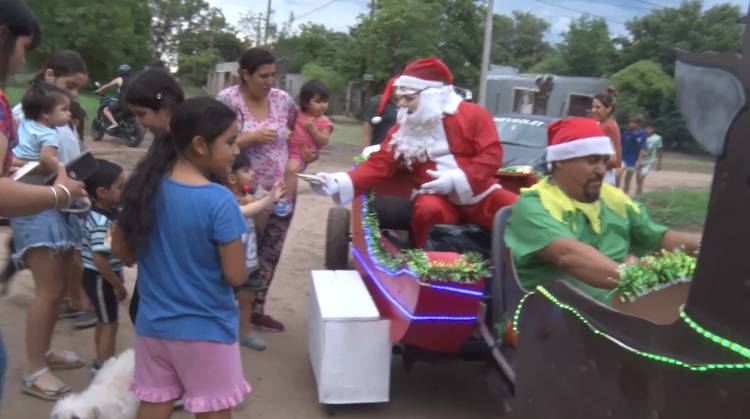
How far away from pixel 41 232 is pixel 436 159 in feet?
7.18

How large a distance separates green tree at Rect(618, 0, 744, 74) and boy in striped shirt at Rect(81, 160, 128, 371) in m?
35.6

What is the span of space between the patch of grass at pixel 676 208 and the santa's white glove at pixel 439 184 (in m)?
6.62

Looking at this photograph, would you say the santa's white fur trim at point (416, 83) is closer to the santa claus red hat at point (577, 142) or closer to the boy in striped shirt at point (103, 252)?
the santa claus red hat at point (577, 142)

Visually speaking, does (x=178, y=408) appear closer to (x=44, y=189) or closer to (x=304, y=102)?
(x=44, y=189)

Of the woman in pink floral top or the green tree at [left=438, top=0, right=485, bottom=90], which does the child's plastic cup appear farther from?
the green tree at [left=438, top=0, right=485, bottom=90]

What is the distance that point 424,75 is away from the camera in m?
4.59

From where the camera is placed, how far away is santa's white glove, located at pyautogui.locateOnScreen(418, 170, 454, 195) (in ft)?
13.7

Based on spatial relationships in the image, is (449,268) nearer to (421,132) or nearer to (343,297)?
(343,297)

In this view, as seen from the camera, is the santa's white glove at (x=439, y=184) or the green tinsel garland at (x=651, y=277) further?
the santa's white glove at (x=439, y=184)

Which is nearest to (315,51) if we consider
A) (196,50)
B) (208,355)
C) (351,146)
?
(196,50)

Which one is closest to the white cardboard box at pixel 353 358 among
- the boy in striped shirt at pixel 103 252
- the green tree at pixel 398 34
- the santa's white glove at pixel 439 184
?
the santa's white glove at pixel 439 184

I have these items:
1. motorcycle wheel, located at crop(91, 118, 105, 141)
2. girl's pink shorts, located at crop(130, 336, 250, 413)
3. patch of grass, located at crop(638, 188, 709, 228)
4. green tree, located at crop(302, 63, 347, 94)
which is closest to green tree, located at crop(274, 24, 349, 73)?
green tree, located at crop(302, 63, 347, 94)

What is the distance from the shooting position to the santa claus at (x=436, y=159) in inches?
167

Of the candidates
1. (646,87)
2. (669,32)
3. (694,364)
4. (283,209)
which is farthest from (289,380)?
(669,32)
